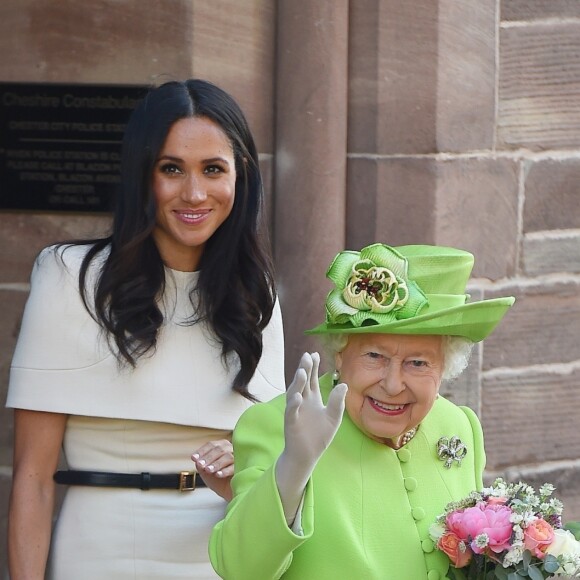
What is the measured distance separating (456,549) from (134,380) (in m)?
1.00

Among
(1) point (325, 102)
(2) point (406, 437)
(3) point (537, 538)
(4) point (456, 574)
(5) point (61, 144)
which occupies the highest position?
(1) point (325, 102)

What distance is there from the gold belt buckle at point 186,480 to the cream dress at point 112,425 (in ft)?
0.06

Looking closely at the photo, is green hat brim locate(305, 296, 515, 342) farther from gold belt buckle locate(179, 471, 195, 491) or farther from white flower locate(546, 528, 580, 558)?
gold belt buckle locate(179, 471, 195, 491)

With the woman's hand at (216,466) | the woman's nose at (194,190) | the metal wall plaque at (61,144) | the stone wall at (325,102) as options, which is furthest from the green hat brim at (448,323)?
the metal wall plaque at (61,144)

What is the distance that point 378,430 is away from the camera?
2.67 metres

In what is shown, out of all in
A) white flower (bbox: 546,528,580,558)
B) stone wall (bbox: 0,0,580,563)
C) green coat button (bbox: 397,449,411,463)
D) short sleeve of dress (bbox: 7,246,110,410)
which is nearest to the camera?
white flower (bbox: 546,528,580,558)

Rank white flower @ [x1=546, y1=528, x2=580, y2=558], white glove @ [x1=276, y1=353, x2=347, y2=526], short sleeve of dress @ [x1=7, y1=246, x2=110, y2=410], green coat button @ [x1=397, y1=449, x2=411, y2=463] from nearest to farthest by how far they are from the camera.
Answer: white glove @ [x1=276, y1=353, x2=347, y2=526], white flower @ [x1=546, y1=528, x2=580, y2=558], green coat button @ [x1=397, y1=449, x2=411, y2=463], short sleeve of dress @ [x1=7, y1=246, x2=110, y2=410]

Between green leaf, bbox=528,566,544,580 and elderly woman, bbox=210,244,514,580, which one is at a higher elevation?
elderly woman, bbox=210,244,514,580

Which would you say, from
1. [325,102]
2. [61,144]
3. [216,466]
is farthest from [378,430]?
[61,144]

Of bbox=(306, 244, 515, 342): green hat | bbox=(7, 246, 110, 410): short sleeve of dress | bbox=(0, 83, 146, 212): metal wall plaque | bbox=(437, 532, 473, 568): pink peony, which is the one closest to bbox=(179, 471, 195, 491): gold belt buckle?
bbox=(7, 246, 110, 410): short sleeve of dress

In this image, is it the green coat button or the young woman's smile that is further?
the young woman's smile

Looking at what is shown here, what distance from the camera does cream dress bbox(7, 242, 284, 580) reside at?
324 centimetres

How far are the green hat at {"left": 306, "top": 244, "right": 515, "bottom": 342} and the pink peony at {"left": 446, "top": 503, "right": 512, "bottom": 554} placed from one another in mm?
336

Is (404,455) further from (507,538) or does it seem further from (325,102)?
(325,102)
